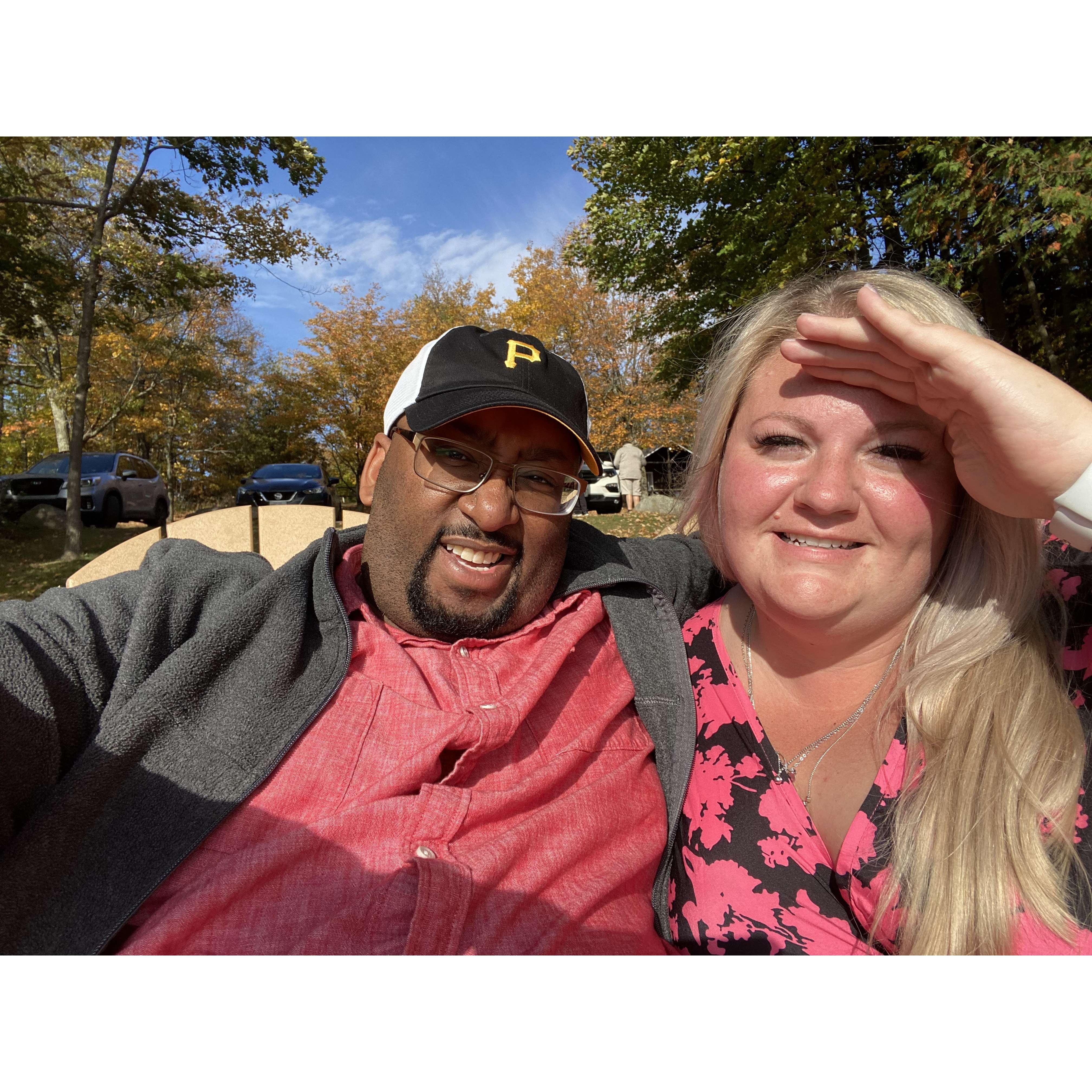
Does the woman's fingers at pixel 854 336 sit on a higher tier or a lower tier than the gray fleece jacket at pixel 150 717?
higher

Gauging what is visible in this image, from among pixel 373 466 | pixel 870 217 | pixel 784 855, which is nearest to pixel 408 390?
pixel 373 466

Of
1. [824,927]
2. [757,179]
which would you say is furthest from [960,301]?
[757,179]

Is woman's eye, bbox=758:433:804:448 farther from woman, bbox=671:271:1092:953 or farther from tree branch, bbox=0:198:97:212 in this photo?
tree branch, bbox=0:198:97:212

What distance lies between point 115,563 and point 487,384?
6.17ft

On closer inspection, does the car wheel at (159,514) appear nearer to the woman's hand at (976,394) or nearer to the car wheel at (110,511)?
the car wheel at (110,511)

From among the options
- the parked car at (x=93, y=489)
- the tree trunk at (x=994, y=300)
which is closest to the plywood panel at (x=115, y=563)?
the tree trunk at (x=994, y=300)

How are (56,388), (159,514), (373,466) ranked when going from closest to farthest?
(373,466)
(159,514)
(56,388)

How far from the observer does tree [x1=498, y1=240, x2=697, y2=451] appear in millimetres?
18938

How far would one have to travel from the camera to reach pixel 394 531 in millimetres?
1969

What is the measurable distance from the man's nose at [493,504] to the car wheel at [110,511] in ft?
47.9

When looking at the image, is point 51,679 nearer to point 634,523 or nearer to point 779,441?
point 779,441

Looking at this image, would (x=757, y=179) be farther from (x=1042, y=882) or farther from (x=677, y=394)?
(x=1042, y=882)

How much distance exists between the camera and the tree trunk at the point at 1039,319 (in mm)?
8492

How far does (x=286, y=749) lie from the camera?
1.62 meters
